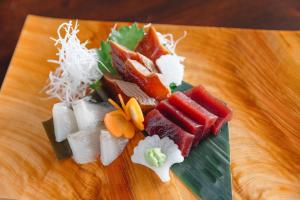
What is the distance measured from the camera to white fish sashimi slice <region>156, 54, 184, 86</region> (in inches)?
113

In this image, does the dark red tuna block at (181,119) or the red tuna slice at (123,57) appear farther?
the red tuna slice at (123,57)

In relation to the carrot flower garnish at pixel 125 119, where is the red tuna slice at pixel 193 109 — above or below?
above

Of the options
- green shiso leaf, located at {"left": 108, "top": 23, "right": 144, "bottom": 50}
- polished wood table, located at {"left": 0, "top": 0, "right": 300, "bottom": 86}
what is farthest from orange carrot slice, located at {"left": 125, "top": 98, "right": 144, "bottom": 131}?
polished wood table, located at {"left": 0, "top": 0, "right": 300, "bottom": 86}

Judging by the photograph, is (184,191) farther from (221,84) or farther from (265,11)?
(265,11)

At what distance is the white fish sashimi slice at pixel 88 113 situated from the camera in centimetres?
263

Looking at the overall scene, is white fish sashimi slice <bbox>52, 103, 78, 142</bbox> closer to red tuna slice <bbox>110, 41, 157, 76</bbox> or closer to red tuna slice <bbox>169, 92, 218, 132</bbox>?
red tuna slice <bbox>110, 41, 157, 76</bbox>

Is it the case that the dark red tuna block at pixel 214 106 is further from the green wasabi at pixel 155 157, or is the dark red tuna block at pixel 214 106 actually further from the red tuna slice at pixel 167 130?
the green wasabi at pixel 155 157

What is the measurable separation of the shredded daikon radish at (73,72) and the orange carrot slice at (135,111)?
0.46 m

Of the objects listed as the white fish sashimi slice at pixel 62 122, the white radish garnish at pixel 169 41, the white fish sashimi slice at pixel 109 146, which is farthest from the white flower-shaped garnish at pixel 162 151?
the white radish garnish at pixel 169 41

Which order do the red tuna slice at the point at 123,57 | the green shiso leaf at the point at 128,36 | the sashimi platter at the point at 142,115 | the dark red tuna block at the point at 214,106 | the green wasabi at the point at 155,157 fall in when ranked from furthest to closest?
the green shiso leaf at the point at 128,36
the red tuna slice at the point at 123,57
the dark red tuna block at the point at 214,106
the sashimi platter at the point at 142,115
the green wasabi at the point at 155,157

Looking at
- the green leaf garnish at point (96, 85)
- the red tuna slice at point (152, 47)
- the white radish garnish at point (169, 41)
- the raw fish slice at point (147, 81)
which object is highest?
the white radish garnish at point (169, 41)

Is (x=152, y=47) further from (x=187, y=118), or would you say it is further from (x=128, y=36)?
(x=187, y=118)

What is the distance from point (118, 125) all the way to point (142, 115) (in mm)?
155

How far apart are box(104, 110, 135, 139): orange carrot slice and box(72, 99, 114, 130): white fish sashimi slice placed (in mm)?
103
